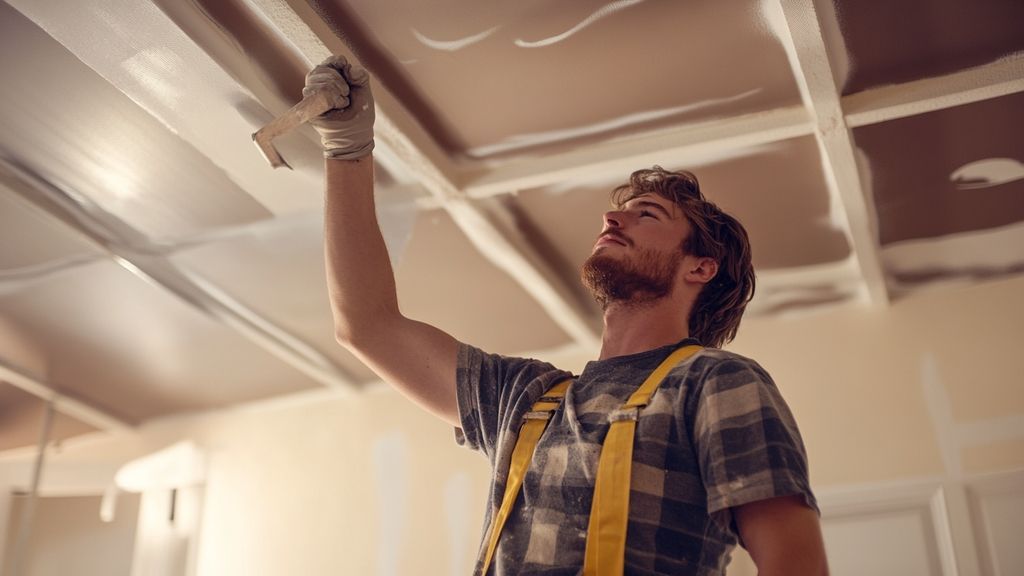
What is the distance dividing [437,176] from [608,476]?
169 centimetres

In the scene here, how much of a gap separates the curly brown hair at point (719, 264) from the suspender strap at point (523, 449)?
0.38 metres

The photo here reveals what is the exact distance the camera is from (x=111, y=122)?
2.91 meters

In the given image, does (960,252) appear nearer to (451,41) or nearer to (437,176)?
(437,176)

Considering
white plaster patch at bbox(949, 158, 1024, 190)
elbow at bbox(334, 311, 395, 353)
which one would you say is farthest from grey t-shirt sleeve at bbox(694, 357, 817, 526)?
white plaster patch at bbox(949, 158, 1024, 190)

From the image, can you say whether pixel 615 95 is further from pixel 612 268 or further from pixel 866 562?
pixel 866 562

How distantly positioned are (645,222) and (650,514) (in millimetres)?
728

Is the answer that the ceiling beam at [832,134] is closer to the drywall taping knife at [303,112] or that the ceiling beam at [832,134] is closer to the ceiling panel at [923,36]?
the ceiling panel at [923,36]

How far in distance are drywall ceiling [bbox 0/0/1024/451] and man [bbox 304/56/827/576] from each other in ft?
1.93

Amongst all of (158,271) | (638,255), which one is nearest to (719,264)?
(638,255)

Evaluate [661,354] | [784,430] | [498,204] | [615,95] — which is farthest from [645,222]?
[498,204]

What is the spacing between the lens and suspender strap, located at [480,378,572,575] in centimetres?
167

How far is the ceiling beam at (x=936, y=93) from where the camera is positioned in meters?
2.83

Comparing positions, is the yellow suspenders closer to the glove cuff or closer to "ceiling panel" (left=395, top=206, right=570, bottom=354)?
the glove cuff

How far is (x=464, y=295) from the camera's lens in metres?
3.91
